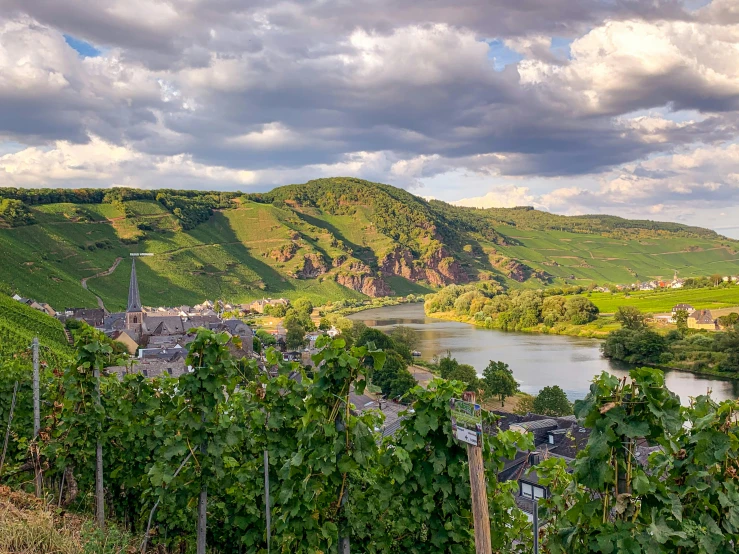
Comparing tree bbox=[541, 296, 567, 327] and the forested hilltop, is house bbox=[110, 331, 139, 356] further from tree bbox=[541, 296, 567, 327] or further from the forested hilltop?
tree bbox=[541, 296, 567, 327]

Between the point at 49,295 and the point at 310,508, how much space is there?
87346 mm

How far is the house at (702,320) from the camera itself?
72.8 meters

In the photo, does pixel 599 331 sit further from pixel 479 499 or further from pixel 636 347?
pixel 479 499

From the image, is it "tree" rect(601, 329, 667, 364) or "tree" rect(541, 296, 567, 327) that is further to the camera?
"tree" rect(541, 296, 567, 327)

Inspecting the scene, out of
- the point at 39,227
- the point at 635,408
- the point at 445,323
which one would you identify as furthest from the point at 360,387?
the point at 39,227

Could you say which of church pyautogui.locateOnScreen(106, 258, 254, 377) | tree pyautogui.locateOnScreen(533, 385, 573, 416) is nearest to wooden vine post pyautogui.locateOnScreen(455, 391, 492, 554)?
tree pyautogui.locateOnScreen(533, 385, 573, 416)

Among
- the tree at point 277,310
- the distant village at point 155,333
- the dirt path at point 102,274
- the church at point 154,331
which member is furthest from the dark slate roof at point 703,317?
the dirt path at point 102,274

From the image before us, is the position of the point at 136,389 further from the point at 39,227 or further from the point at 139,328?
the point at 39,227

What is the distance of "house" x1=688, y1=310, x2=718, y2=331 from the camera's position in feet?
239

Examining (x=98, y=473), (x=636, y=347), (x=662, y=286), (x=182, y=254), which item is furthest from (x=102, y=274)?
(x=662, y=286)

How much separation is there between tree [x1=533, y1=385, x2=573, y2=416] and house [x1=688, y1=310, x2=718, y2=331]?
2011 inches

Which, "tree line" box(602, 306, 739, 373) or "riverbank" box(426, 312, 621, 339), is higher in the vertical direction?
"tree line" box(602, 306, 739, 373)

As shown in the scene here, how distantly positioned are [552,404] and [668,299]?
82271 millimetres

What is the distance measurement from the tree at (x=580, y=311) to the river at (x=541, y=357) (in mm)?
6369
